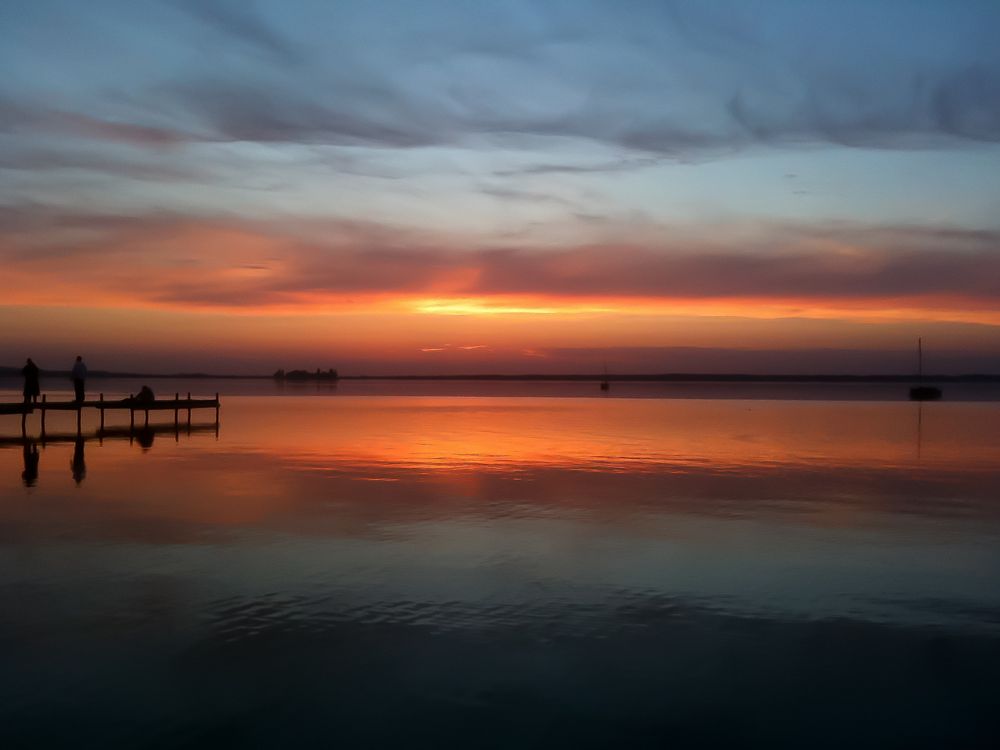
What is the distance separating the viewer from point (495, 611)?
10.1m

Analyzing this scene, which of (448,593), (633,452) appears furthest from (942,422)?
(448,593)

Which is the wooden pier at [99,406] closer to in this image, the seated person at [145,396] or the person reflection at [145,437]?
the seated person at [145,396]

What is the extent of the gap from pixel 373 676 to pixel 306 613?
201cm

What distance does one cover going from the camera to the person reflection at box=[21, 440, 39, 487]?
20.0 m

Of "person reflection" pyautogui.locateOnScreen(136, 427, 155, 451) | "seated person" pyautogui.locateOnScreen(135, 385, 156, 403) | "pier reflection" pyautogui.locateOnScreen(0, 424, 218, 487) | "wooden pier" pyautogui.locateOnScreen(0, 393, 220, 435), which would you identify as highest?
"seated person" pyautogui.locateOnScreen(135, 385, 156, 403)

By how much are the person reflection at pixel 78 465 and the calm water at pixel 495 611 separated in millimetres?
279

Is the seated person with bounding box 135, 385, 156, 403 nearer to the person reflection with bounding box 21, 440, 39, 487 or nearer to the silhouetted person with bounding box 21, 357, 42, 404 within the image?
the silhouetted person with bounding box 21, 357, 42, 404

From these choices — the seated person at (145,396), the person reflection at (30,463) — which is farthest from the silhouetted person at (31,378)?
the person reflection at (30,463)

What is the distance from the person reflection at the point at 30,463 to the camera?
20014 millimetres

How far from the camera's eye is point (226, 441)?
3125 cm

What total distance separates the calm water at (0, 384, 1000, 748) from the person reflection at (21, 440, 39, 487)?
344 millimetres

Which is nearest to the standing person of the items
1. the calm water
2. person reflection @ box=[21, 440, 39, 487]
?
person reflection @ box=[21, 440, 39, 487]

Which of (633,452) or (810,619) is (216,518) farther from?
(633,452)

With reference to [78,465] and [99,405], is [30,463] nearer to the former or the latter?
[78,465]
